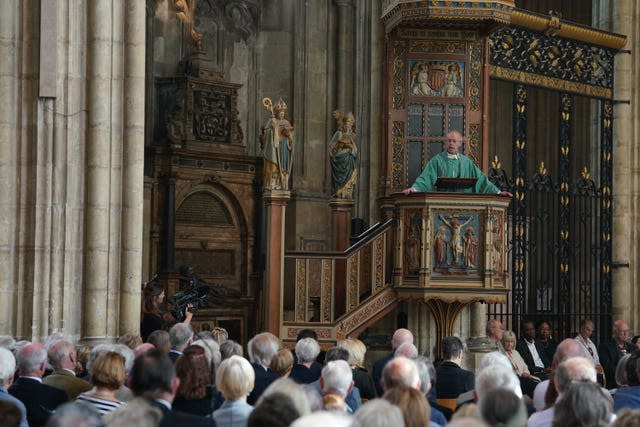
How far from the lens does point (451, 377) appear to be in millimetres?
9344

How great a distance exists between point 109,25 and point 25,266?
2.49 m

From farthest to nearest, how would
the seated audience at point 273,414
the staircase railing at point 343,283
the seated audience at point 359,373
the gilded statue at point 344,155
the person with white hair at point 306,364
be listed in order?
the gilded statue at point 344,155 < the staircase railing at point 343,283 < the person with white hair at point 306,364 < the seated audience at point 359,373 < the seated audience at point 273,414

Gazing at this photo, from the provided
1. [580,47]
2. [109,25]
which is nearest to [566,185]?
[580,47]

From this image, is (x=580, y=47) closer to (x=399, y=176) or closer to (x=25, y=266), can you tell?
(x=399, y=176)

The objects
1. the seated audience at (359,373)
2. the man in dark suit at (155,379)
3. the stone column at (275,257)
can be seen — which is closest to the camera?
the man in dark suit at (155,379)

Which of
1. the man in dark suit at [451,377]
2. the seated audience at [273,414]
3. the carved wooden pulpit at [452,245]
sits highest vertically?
the carved wooden pulpit at [452,245]

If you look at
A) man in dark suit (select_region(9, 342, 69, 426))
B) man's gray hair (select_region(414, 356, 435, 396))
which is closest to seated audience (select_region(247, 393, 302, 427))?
man's gray hair (select_region(414, 356, 435, 396))

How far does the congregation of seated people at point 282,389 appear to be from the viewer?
16.3 feet

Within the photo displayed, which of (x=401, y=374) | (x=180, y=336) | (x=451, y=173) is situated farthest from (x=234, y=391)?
(x=451, y=173)

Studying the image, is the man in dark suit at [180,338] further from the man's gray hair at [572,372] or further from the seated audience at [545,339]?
the seated audience at [545,339]

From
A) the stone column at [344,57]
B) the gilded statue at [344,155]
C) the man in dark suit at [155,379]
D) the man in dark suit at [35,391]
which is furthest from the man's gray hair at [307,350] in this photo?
the stone column at [344,57]

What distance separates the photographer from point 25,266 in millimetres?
12031

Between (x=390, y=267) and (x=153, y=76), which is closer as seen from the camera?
(x=390, y=267)

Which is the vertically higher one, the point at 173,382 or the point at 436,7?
the point at 436,7
